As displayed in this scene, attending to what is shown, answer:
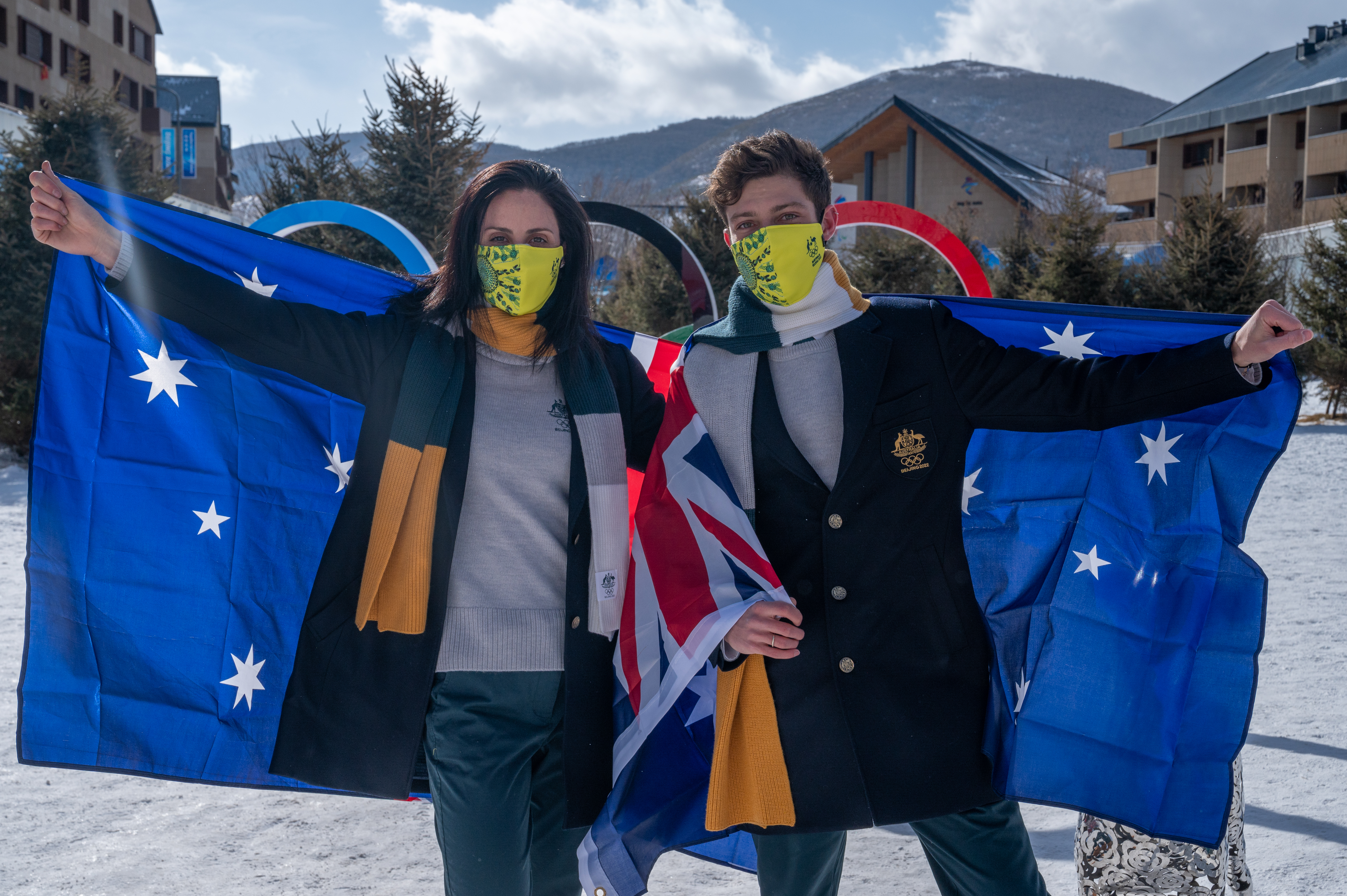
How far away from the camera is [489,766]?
2221 millimetres

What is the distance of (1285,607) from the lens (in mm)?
6457

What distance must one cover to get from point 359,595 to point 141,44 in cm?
5275

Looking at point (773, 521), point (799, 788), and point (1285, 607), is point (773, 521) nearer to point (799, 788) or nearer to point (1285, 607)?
point (799, 788)

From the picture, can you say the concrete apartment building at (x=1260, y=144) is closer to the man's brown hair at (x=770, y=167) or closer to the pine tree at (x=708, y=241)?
the pine tree at (x=708, y=241)

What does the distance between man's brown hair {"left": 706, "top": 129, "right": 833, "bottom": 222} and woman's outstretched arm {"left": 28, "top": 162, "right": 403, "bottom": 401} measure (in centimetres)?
91

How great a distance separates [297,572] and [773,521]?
1.44 meters

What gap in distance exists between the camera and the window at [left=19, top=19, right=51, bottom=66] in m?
34.8

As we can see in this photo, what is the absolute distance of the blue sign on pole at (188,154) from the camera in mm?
53594

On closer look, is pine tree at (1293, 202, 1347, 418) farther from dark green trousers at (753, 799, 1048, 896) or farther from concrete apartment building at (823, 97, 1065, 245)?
concrete apartment building at (823, 97, 1065, 245)

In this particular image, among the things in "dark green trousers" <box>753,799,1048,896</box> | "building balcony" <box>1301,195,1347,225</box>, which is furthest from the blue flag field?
"building balcony" <box>1301,195,1347,225</box>

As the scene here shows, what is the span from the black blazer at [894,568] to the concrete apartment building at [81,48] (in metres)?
29.4

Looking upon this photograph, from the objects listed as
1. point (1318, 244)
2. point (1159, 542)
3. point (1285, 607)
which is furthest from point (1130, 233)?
point (1159, 542)

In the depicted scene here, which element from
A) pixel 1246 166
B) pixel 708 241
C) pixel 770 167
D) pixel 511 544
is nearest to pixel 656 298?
pixel 708 241

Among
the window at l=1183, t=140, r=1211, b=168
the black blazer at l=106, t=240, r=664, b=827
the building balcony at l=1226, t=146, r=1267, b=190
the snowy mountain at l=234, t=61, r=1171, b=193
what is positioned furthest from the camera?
the snowy mountain at l=234, t=61, r=1171, b=193
